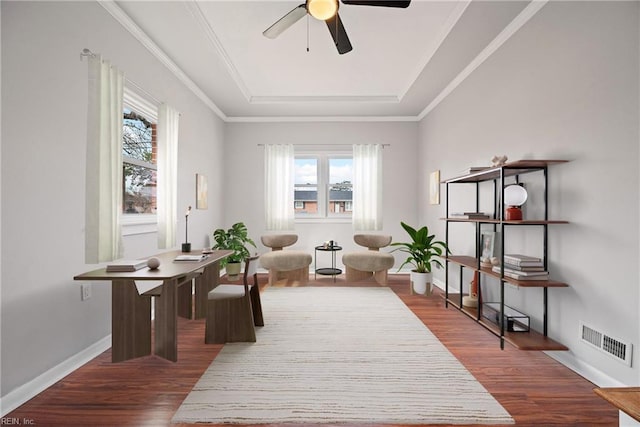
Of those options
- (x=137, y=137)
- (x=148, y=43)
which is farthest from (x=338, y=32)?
(x=137, y=137)

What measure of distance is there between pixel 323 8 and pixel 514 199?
2.04 m

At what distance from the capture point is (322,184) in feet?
18.6

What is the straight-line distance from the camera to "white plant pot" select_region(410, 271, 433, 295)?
13.2ft

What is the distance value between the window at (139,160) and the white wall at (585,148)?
3.53 m

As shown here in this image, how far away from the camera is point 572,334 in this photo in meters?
2.18

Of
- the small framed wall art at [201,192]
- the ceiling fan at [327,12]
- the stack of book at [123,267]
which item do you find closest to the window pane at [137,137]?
the small framed wall art at [201,192]

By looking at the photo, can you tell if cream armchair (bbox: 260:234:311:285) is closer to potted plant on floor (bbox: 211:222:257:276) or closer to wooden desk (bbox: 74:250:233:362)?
potted plant on floor (bbox: 211:222:257:276)

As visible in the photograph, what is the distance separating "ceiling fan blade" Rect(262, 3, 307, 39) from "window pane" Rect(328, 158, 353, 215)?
10.7ft

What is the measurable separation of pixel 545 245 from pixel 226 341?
2675 millimetres

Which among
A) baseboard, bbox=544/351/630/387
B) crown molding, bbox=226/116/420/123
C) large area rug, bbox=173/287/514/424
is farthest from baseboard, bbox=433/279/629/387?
crown molding, bbox=226/116/420/123

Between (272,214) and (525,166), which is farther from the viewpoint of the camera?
(272,214)

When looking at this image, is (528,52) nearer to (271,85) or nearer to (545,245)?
(545,245)

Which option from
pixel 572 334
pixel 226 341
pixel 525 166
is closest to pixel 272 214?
pixel 226 341

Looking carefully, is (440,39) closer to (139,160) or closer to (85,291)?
(139,160)
